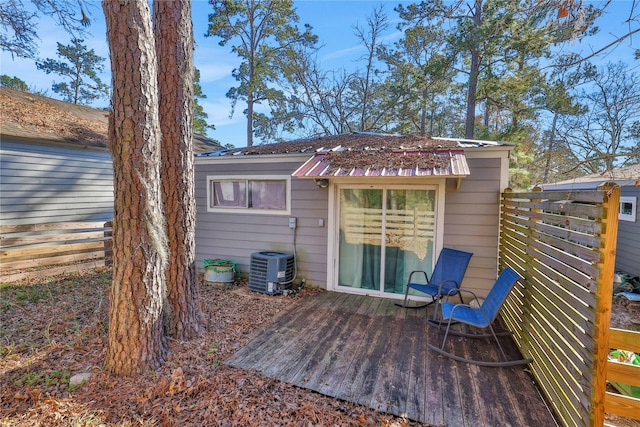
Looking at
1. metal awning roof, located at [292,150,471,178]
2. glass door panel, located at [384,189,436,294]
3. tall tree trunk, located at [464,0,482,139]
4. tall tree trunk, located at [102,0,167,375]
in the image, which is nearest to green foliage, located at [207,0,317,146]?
tall tree trunk, located at [464,0,482,139]

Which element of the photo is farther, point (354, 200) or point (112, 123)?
point (354, 200)

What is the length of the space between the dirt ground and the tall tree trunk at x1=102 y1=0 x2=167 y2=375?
1.01 ft

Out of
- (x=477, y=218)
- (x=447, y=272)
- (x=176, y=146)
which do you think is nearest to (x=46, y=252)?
(x=176, y=146)

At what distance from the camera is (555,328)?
2.47 m

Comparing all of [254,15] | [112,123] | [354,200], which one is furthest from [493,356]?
[254,15]

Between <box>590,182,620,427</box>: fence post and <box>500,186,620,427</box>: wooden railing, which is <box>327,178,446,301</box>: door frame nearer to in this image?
<box>500,186,620,427</box>: wooden railing

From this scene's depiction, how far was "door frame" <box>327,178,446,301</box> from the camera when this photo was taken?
15.4 feet

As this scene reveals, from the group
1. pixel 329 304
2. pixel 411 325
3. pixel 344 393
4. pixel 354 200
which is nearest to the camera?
pixel 344 393

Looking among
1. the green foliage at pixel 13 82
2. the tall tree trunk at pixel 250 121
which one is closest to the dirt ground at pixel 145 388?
the tall tree trunk at pixel 250 121

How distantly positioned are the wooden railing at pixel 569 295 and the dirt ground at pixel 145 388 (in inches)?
42.4

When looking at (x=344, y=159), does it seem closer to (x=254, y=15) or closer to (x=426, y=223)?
(x=426, y=223)

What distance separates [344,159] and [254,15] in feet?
39.4

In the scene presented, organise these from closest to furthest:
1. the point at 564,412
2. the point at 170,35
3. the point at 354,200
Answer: the point at 564,412 < the point at 170,35 < the point at 354,200

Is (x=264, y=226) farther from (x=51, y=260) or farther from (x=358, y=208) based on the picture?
(x=51, y=260)
